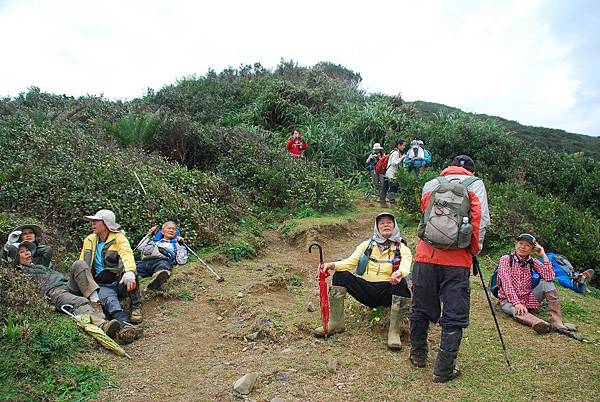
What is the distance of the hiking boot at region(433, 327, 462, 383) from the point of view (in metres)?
4.01

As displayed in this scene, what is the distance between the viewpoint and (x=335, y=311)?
4.99 meters

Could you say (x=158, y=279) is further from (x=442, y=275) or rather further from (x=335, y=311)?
(x=442, y=275)

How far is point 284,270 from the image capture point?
7.29 metres

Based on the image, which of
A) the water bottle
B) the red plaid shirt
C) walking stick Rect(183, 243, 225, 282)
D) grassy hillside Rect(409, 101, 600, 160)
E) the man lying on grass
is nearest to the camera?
the water bottle

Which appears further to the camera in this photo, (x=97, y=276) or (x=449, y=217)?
(x=97, y=276)

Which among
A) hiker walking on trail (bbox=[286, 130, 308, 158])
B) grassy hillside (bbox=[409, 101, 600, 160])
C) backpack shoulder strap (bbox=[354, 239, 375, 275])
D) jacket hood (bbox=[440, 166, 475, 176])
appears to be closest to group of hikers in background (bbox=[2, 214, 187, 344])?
backpack shoulder strap (bbox=[354, 239, 375, 275])

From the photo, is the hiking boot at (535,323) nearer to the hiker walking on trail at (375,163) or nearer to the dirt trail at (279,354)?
the dirt trail at (279,354)

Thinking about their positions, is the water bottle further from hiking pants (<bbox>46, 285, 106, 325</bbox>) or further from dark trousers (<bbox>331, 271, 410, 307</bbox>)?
hiking pants (<bbox>46, 285, 106, 325</bbox>)

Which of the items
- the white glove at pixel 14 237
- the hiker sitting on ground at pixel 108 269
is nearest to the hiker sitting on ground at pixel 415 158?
the hiker sitting on ground at pixel 108 269

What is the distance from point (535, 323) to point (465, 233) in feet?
6.62

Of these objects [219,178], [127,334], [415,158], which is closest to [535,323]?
[127,334]

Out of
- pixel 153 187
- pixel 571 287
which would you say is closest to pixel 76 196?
pixel 153 187

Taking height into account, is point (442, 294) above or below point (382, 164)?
below

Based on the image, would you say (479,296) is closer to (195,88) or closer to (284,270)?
(284,270)
